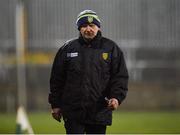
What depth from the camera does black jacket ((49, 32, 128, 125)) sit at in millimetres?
8023

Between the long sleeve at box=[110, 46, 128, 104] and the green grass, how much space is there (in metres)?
7.72

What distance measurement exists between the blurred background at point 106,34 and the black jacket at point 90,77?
16.2 metres

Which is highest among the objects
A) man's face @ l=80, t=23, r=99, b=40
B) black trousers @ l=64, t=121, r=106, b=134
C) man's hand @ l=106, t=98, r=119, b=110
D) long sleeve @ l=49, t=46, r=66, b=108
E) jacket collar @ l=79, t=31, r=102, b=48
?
man's face @ l=80, t=23, r=99, b=40

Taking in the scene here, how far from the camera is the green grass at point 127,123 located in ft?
54.4

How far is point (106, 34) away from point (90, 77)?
19.4 meters

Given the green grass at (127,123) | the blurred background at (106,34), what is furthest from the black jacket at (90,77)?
the blurred background at (106,34)

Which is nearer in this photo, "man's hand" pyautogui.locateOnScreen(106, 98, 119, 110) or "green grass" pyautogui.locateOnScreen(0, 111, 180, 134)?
"man's hand" pyautogui.locateOnScreen(106, 98, 119, 110)

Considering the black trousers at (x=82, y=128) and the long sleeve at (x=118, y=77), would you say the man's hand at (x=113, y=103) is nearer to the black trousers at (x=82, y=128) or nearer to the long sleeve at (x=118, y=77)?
the long sleeve at (x=118, y=77)

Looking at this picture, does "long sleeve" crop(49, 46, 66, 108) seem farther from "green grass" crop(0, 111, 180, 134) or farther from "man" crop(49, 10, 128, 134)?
"green grass" crop(0, 111, 180, 134)

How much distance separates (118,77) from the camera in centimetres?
815

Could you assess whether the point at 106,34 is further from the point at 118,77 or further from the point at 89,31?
the point at 89,31

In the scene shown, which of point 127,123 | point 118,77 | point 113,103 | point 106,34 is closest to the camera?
point 113,103

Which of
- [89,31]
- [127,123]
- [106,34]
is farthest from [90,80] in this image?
[106,34]

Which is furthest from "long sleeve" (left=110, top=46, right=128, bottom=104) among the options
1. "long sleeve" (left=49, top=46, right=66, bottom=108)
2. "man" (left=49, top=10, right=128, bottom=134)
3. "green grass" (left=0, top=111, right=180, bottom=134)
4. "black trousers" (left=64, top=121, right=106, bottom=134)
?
"green grass" (left=0, top=111, right=180, bottom=134)
